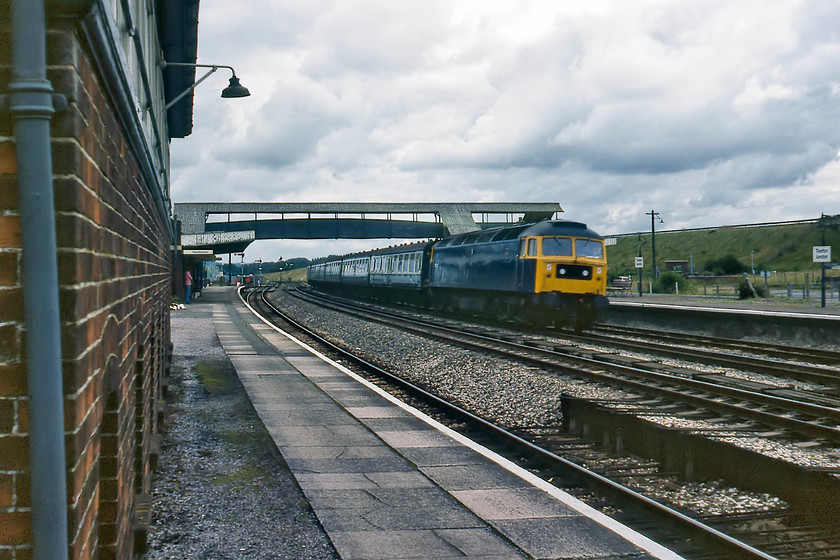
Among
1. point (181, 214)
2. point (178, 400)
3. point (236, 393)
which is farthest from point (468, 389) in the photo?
point (181, 214)

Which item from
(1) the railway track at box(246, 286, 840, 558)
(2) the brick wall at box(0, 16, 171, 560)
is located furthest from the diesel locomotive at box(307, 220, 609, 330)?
(2) the brick wall at box(0, 16, 171, 560)

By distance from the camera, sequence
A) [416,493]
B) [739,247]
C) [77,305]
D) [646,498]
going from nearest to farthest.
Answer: [77,305], [646,498], [416,493], [739,247]

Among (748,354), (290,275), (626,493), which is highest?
(290,275)

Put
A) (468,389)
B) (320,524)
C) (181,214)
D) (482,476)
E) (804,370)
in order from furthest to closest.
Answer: (181,214) → (804,370) → (468,389) → (482,476) → (320,524)

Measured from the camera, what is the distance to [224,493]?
19.3 feet

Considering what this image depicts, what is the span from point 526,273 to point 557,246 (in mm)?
1140

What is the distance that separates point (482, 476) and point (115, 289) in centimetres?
411

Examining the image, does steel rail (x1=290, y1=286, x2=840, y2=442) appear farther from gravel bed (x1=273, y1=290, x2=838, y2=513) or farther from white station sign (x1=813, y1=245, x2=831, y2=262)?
white station sign (x1=813, y1=245, x2=831, y2=262)

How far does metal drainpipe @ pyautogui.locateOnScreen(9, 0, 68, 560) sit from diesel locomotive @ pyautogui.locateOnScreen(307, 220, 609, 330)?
18459 millimetres

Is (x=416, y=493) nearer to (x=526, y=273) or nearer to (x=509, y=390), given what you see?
(x=509, y=390)

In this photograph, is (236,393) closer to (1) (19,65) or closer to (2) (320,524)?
(2) (320,524)

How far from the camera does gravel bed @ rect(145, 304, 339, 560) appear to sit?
4691mm

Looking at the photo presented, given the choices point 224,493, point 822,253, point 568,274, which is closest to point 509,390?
point 224,493

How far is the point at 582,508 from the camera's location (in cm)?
539
